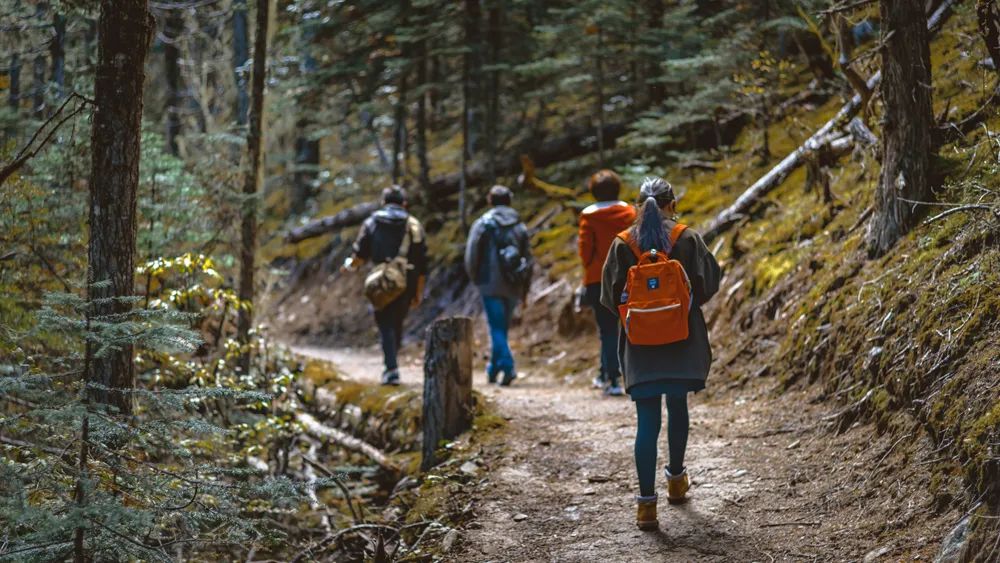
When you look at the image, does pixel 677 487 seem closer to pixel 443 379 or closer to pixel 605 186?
pixel 443 379

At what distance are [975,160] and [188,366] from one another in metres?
7.43

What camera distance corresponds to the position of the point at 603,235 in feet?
29.9

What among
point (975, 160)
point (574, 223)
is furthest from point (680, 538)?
point (574, 223)

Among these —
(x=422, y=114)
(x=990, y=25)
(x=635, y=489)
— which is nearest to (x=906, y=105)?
(x=990, y=25)

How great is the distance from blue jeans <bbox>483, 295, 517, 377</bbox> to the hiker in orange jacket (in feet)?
4.79

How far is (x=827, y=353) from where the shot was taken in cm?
738

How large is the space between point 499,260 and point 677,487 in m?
5.20

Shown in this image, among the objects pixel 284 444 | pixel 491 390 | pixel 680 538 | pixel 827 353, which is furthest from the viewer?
pixel 491 390

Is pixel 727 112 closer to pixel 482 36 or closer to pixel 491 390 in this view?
pixel 482 36

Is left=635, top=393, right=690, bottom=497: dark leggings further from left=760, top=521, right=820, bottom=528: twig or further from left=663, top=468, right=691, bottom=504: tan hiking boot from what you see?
left=760, top=521, right=820, bottom=528: twig

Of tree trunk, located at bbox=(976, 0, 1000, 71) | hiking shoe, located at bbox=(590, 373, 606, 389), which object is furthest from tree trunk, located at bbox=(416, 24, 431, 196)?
tree trunk, located at bbox=(976, 0, 1000, 71)

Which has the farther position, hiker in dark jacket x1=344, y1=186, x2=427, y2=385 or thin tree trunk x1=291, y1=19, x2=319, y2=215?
thin tree trunk x1=291, y1=19, x2=319, y2=215

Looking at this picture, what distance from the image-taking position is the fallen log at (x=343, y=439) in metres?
9.18

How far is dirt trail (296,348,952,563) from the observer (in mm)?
5164
